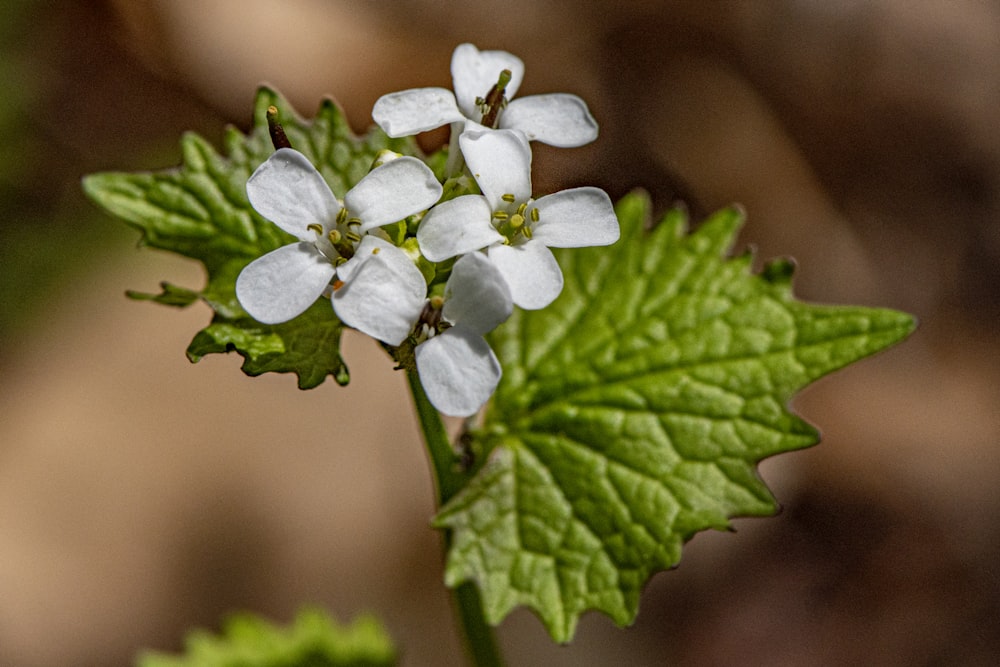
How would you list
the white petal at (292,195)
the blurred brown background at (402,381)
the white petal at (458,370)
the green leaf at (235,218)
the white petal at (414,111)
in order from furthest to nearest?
the blurred brown background at (402,381) → the green leaf at (235,218) → the white petal at (414,111) → the white petal at (292,195) → the white petal at (458,370)

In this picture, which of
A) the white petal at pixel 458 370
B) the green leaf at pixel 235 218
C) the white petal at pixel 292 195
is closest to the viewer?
the white petal at pixel 458 370

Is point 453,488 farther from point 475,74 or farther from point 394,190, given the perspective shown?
point 475,74

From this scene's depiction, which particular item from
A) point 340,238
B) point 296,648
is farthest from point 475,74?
point 296,648

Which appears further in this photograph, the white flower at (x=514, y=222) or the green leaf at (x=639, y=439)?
the green leaf at (x=639, y=439)

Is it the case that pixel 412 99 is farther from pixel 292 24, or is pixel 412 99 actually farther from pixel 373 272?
pixel 292 24

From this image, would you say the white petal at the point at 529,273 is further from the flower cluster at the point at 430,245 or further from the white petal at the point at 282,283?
the white petal at the point at 282,283

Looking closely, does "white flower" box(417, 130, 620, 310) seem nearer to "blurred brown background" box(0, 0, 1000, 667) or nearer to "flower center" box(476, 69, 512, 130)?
Answer: "flower center" box(476, 69, 512, 130)

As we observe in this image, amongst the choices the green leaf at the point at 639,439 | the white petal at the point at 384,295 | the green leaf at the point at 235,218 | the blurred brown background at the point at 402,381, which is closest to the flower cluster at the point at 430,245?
the white petal at the point at 384,295

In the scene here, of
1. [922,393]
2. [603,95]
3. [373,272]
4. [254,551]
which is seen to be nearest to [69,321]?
[254,551]
